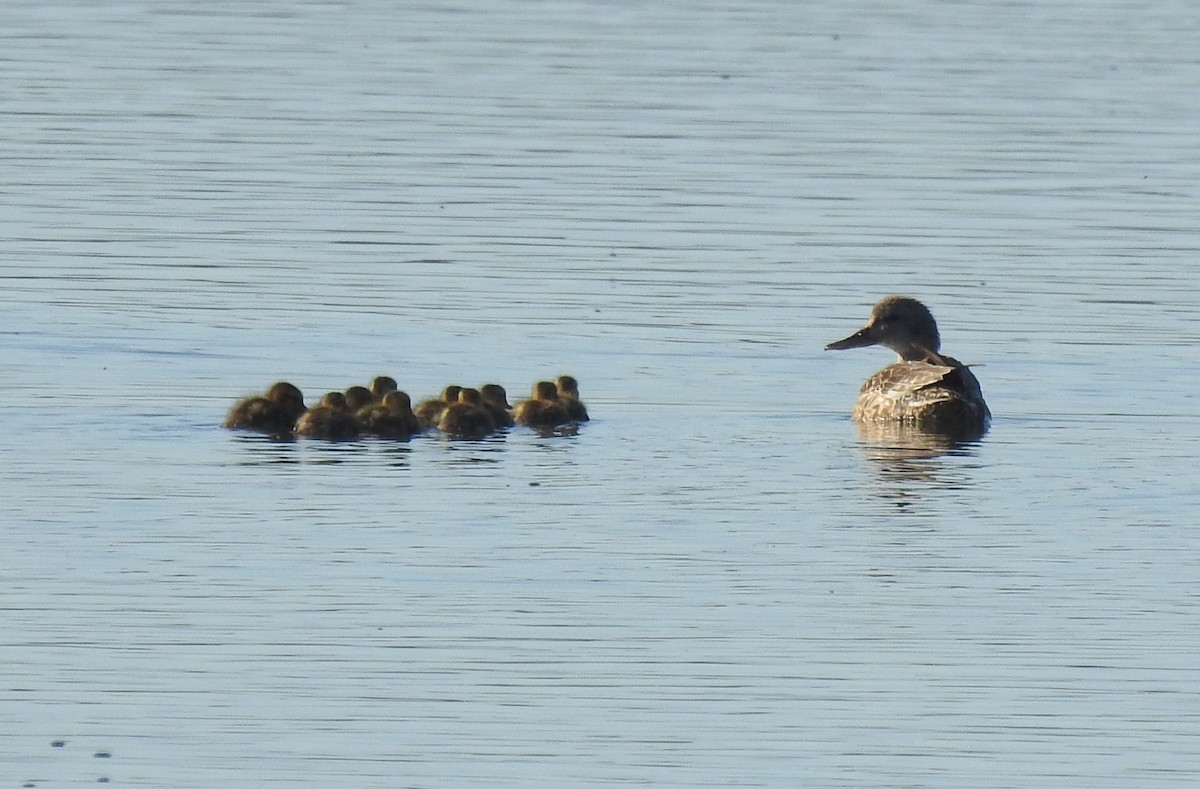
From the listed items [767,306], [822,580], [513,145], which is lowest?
[822,580]

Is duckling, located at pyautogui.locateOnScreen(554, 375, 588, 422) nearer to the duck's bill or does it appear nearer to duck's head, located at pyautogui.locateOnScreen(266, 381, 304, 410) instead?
duck's head, located at pyautogui.locateOnScreen(266, 381, 304, 410)

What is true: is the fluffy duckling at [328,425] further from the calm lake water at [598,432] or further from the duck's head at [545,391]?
the duck's head at [545,391]

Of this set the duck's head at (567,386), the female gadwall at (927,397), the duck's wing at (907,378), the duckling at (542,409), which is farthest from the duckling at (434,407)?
the duck's wing at (907,378)

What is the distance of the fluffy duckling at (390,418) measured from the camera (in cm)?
1389

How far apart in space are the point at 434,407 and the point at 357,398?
35cm

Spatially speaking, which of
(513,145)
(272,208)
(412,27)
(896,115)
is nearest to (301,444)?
(272,208)

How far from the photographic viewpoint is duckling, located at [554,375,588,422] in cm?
1420

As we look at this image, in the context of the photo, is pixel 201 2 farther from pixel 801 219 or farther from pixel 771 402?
pixel 771 402

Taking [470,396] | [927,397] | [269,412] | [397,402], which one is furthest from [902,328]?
[269,412]

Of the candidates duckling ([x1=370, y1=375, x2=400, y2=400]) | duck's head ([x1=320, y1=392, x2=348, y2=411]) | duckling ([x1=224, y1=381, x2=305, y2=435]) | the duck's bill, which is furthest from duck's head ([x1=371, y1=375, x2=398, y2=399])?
the duck's bill

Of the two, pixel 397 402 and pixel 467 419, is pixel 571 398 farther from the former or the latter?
pixel 397 402

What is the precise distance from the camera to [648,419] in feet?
47.1

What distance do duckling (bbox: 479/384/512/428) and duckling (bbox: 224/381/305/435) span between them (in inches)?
34.3

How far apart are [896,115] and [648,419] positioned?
1214 cm
